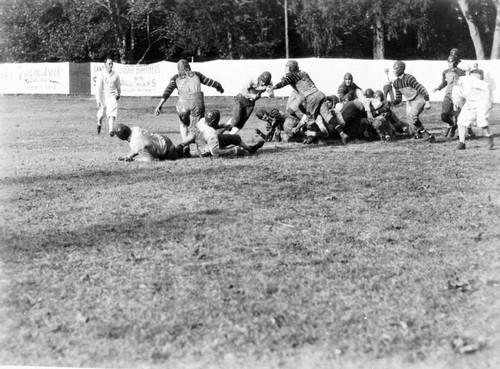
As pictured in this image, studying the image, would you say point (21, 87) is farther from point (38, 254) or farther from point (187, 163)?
point (38, 254)

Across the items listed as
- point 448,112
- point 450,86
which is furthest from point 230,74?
point 448,112

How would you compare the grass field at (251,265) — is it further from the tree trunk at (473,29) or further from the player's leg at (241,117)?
the tree trunk at (473,29)

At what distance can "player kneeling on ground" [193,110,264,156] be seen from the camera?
47.2ft

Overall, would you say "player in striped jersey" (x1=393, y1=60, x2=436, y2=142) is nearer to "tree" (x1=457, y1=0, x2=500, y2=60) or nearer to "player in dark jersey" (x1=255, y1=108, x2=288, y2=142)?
"player in dark jersey" (x1=255, y1=108, x2=288, y2=142)

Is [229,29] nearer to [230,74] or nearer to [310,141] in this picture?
[230,74]

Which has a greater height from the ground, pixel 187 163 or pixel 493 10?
pixel 493 10

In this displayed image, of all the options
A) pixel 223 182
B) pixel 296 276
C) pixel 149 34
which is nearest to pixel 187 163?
pixel 223 182

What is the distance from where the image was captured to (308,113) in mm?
17375

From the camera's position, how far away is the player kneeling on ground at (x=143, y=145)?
13898 millimetres

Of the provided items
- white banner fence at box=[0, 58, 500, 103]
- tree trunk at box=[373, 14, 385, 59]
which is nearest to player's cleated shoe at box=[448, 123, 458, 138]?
white banner fence at box=[0, 58, 500, 103]

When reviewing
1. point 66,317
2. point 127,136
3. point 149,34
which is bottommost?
point 66,317

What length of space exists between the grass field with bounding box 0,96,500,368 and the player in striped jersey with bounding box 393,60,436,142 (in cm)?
439

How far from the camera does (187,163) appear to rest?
45.6ft

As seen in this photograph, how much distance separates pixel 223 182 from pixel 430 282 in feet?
17.5
